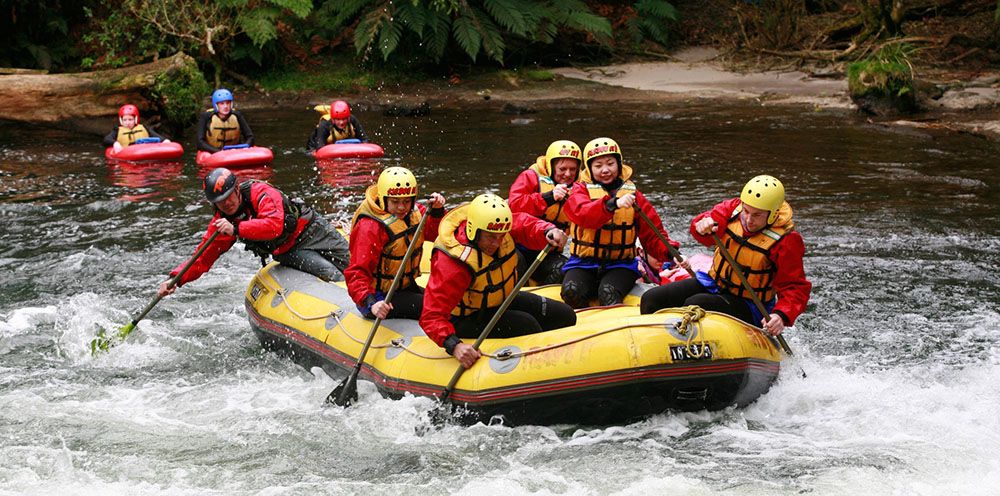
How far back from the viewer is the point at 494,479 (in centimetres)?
557

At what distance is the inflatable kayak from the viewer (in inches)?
225

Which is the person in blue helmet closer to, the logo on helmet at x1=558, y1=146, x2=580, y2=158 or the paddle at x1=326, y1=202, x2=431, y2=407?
the logo on helmet at x1=558, y1=146, x2=580, y2=158

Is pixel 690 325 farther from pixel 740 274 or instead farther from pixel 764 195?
pixel 764 195

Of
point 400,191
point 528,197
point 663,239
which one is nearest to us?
point 400,191

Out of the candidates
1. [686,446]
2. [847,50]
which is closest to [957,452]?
[686,446]

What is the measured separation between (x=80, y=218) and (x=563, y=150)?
6109 millimetres

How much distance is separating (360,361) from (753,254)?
230 cm

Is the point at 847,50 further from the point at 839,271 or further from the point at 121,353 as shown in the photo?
the point at 121,353

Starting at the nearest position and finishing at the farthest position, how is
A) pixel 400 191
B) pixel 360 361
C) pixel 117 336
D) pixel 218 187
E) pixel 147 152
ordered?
1. pixel 360 361
2. pixel 400 191
3. pixel 218 187
4. pixel 117 336
5. pixel 147 152

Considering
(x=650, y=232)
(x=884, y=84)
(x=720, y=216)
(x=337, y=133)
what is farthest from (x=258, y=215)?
(x=884, y=84)

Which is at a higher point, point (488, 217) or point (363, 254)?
point (488, 217)

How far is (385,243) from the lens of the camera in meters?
6.39

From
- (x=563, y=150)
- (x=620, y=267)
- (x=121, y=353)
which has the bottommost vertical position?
(x=121, y=353)

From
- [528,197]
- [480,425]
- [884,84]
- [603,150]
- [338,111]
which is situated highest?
[603,150]
